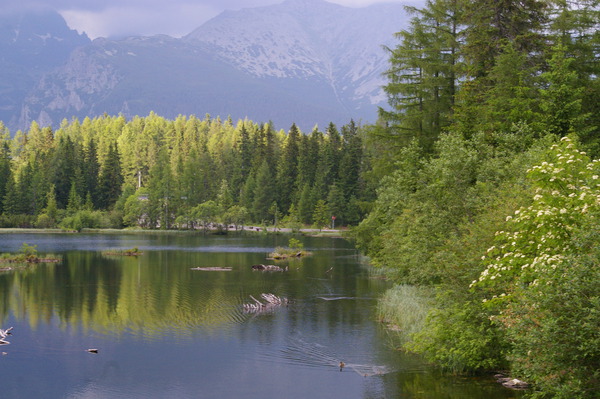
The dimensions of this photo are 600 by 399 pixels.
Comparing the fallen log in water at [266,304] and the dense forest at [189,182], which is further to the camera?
the dense forest at [189,182]

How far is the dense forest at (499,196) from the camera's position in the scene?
14.5 m

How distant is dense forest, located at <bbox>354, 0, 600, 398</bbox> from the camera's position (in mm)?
14516

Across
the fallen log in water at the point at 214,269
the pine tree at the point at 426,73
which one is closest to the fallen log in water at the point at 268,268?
the fallen log in water at the point at 214,269

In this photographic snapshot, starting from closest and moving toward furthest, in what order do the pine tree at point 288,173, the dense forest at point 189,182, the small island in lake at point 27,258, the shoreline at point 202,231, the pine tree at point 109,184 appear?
1. the small island in lake at point 27,258
2. the shoreline at point 202,231
3. the dense forest at point 189,182
4. the pine tree at point 288,173
5. the pine tree at point 109,184

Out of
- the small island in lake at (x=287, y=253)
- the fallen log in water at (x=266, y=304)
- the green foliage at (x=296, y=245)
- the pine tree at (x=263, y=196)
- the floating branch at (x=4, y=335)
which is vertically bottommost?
the floating branch at (x=4, y=335)

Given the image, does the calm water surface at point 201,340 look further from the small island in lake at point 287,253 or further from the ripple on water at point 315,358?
the small island in lake at point 287,253

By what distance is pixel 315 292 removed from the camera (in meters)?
43.2

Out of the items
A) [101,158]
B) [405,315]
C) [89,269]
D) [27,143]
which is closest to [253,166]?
[101,158]

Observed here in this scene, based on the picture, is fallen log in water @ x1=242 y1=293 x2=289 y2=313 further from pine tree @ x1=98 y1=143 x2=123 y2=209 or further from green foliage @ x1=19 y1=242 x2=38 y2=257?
pine tree @ x1=98 y1=143 x2=123 y2=209

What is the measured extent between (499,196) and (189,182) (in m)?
115

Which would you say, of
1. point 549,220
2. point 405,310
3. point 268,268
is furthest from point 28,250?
point 549,220

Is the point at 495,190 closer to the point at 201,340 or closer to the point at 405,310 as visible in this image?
the point at 405,310

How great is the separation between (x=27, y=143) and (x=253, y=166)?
195 ft

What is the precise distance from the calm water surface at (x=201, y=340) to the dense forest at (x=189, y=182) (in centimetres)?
6133
